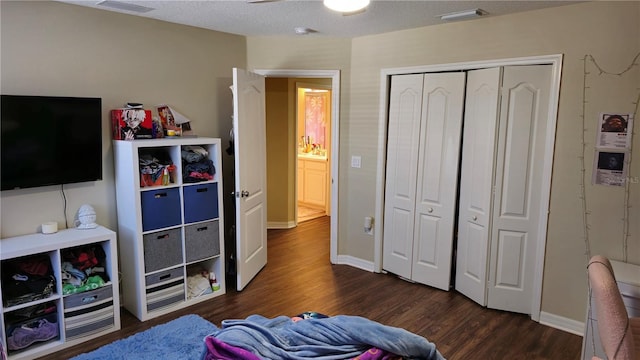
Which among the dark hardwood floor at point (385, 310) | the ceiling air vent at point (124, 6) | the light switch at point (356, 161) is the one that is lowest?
the dark hardwood floor at point (385, 310)

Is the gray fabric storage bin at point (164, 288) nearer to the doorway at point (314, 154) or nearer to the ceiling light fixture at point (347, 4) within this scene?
the ceiling light fixture at point (347, 4)

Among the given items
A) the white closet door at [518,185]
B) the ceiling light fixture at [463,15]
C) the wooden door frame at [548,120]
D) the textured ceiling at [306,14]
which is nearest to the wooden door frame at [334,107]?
the textured ceiling at [306,14]

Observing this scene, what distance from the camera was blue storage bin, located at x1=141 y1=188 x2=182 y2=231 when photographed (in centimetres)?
324

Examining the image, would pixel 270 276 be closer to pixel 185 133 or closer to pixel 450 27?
pixel 185 133

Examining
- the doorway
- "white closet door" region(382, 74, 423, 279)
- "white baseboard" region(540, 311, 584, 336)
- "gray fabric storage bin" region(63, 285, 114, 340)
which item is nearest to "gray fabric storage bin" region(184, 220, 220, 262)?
"gray fabric storage bin" region(63, 285, 114, 340)

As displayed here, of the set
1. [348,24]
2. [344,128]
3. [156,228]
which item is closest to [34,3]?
[156,228]

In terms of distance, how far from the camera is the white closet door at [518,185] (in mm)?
3223

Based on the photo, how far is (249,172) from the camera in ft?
12.9

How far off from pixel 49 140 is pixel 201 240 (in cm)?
135

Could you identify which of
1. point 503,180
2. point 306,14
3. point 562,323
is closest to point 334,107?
point 306,14

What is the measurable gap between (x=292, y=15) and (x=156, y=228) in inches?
77.4

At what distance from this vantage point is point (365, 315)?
345 cm

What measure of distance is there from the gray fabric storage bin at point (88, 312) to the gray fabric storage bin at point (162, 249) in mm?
356

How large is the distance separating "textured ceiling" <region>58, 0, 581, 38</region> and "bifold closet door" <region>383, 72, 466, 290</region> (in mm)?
594
